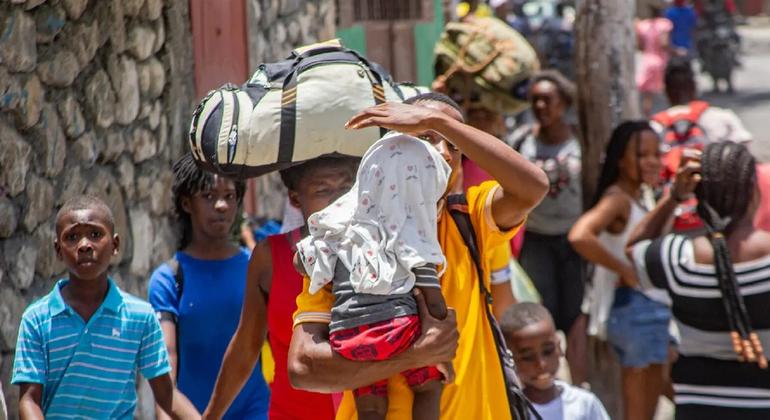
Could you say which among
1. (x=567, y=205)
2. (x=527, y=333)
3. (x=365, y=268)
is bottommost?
(x=567, y=205)

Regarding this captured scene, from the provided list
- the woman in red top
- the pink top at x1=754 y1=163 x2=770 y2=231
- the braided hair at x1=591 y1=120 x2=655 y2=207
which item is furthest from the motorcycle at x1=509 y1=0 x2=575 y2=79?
the woman in red top

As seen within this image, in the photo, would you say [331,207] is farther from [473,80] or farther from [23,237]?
[473,80]

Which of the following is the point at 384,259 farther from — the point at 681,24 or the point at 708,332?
the point at 681,24

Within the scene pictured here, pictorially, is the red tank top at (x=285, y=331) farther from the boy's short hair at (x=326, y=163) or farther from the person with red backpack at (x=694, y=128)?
the person with red backpack at (x=694, y=128)

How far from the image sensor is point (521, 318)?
518 centimetres

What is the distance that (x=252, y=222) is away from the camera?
7383mm

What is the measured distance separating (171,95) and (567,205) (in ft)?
7.90

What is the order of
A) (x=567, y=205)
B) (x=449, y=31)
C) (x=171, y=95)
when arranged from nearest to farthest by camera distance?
1. (x=171, y=95)
2. (x=567, y=205)
3. (x=449, y=31)

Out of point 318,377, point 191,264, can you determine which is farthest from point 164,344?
point 318,377

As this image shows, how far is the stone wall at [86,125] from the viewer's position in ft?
17.0

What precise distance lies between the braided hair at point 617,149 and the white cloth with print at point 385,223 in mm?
3750

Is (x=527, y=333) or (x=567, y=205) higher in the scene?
(x=527, y=333)

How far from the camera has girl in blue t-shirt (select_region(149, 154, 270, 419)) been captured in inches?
202

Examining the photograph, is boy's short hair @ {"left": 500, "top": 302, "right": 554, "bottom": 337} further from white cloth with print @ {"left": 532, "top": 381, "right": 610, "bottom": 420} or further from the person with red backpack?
the person with red backpack
